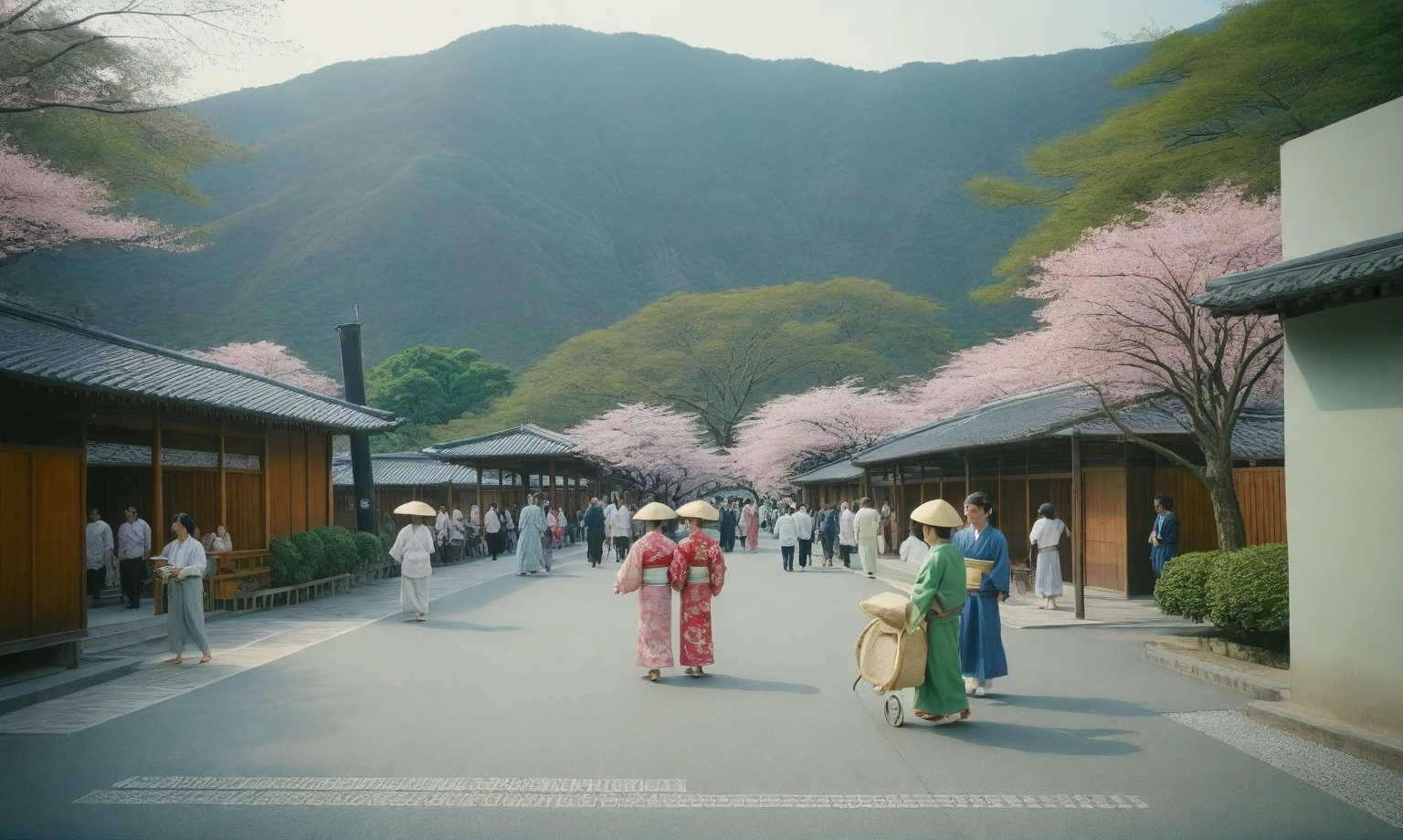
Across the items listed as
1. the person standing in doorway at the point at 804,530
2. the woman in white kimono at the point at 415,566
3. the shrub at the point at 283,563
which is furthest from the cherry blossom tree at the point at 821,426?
the woman in white kimono at the point at 415,566

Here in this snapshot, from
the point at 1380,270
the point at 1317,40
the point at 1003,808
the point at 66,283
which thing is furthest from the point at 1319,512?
the point at 66,283

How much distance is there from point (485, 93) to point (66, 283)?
64.6 m

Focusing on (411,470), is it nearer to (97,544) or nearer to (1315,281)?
(97,544)

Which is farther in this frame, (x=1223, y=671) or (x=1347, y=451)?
(x=1223, y=671)

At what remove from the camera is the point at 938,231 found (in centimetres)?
12281

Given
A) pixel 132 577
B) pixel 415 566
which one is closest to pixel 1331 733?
pixel 415 566

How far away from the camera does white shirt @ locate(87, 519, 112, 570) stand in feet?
55.8

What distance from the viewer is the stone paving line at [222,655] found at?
8.30m

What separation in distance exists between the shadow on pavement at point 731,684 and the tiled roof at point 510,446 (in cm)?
2563

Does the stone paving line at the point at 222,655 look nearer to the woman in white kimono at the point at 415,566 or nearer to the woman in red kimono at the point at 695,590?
the woman in white kimono at the point at 415,566

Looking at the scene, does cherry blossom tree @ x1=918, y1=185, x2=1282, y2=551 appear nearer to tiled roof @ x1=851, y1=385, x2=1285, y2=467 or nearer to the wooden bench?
tiled roof @ x1=851, y1=385, x2=1285, y2=467

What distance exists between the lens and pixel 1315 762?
21.5ft

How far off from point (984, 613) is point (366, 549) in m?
15.5

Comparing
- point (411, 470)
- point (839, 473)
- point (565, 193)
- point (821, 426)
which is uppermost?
point (565, 193)
